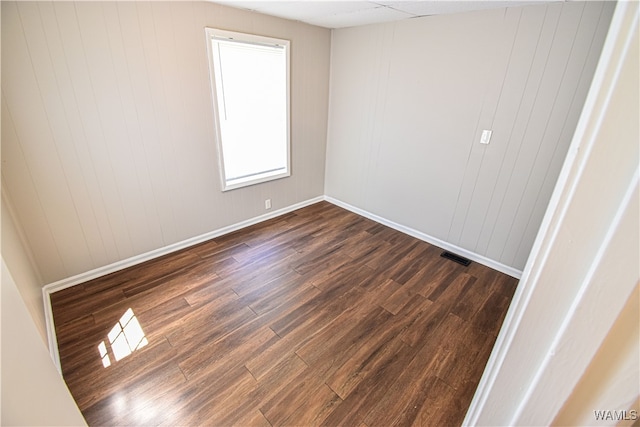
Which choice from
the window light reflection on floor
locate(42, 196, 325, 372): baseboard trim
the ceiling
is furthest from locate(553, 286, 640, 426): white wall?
the ceiling

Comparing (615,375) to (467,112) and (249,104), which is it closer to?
(467,112)

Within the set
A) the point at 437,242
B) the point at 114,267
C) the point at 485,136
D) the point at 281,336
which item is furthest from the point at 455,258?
the point at 114,267

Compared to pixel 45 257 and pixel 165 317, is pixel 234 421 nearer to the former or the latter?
pixel 165 317

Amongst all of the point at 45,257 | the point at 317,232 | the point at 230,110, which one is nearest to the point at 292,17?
the point at 230,110

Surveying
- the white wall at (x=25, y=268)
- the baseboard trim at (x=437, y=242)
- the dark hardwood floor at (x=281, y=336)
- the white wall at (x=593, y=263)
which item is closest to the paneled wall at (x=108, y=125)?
the white wall at (x=25, y=268)

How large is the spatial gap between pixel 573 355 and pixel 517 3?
8.86ft

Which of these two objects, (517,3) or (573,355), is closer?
(573,355)

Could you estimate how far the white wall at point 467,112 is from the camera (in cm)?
212

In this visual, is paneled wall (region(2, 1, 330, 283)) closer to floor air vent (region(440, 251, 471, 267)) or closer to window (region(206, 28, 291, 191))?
window (region(206, 28, 291, 191))

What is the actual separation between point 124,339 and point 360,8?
316 centimetres

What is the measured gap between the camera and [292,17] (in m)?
2.83

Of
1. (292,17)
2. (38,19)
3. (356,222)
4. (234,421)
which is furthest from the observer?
(356,222)

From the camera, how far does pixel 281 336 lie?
6.43 feet

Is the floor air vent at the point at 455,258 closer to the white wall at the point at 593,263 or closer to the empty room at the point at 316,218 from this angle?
the empty room at the point at 316,218
